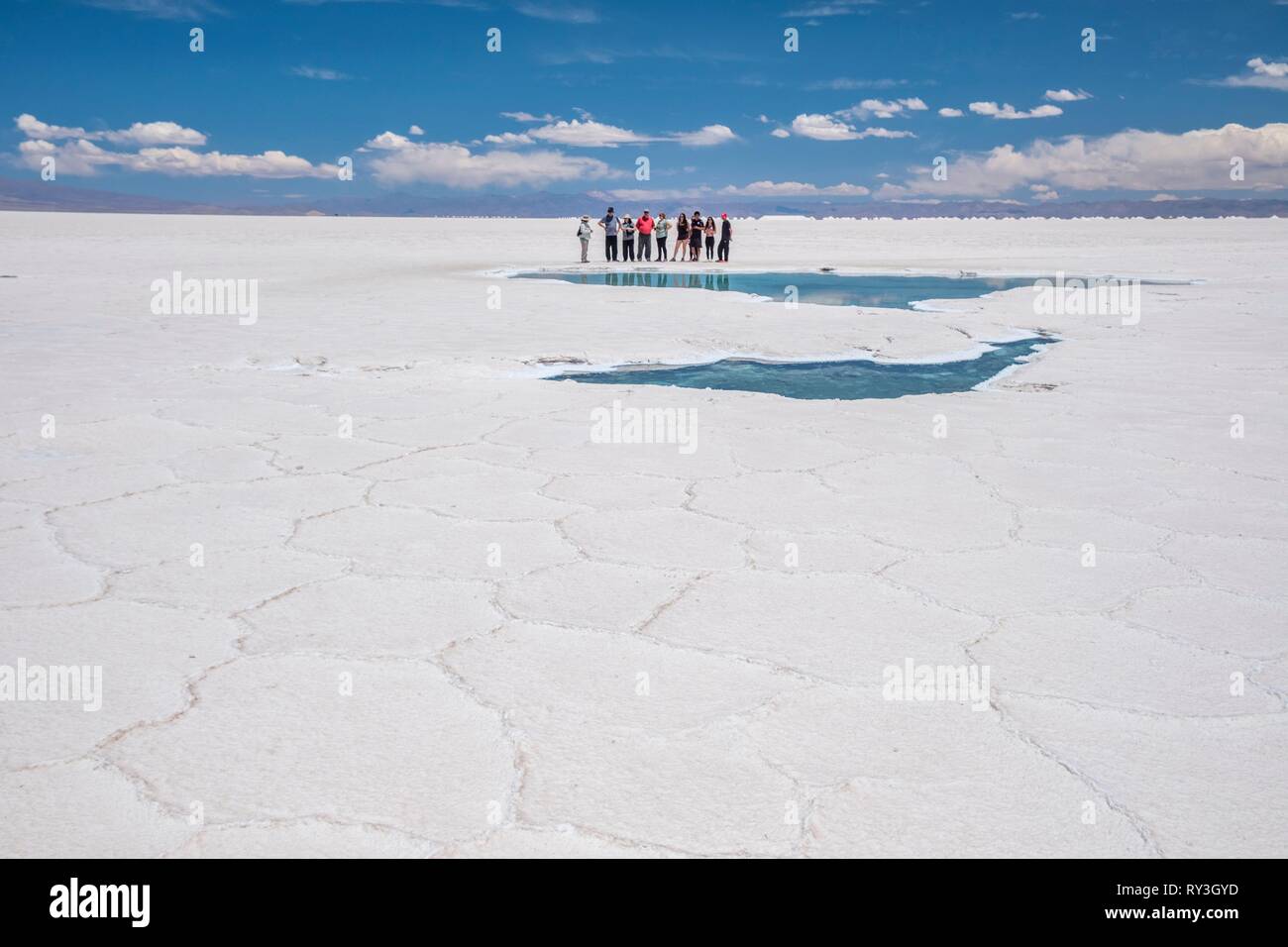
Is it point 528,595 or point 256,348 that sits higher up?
point 256,348

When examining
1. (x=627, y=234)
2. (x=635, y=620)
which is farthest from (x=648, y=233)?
(x=635, y=620)

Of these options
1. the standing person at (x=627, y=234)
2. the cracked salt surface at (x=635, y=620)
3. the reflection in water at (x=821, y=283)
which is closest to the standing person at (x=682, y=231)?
the standing person at (x=627, y=234)

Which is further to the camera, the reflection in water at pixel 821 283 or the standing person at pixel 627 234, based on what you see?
the standing person at pixel 627 234

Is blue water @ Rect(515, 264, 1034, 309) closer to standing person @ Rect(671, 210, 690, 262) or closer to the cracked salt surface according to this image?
standing person @ Rect(671, 210, 690, 262)

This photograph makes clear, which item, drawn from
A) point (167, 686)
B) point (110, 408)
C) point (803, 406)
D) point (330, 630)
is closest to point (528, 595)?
point (330, 630)

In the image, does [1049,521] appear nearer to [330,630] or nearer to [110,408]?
[330,630]

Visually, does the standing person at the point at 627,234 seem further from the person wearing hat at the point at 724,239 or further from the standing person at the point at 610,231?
the person wearing hat at the point at 724,239
